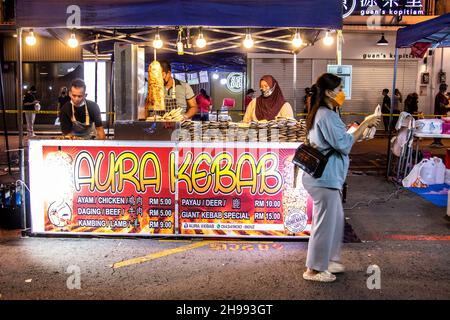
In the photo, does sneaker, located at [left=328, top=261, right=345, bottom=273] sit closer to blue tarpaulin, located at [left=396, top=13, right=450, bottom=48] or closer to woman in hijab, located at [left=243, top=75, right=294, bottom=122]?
woman in hijab, located at [left=243, top=75, right=294, bottom=122]

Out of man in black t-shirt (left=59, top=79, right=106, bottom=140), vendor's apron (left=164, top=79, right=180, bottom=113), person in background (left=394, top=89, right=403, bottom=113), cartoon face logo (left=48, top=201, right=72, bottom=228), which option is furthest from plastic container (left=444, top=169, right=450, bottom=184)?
person in background (left=394, top=89, right=403, bottom=113)

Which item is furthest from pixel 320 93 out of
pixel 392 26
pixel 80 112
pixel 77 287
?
pixel 392 26

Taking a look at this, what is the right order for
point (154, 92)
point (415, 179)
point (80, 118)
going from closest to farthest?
point (154, 92), point (80, 118), point (415, 179)

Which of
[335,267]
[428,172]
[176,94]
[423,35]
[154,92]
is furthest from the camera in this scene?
[428,172]

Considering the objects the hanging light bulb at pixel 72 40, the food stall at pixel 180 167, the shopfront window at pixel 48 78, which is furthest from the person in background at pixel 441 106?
the shopfront window at pixel 48 78

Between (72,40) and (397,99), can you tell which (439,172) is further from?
(397,99)

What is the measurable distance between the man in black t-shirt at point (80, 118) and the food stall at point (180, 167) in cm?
100

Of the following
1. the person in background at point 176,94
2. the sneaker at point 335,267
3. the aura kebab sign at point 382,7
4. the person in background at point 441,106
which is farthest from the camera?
the aura kebab sign at point 382,7

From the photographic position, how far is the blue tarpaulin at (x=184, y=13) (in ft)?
19.7

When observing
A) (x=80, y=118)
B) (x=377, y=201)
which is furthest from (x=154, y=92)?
(x=377, y=201)

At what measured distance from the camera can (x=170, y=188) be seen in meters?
6.07

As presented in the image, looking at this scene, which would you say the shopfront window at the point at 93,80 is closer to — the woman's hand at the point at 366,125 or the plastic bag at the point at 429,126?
the plastic bag at the point at 429,126

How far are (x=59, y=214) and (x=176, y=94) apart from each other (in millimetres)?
3093

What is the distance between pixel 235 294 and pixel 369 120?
2.08 m
